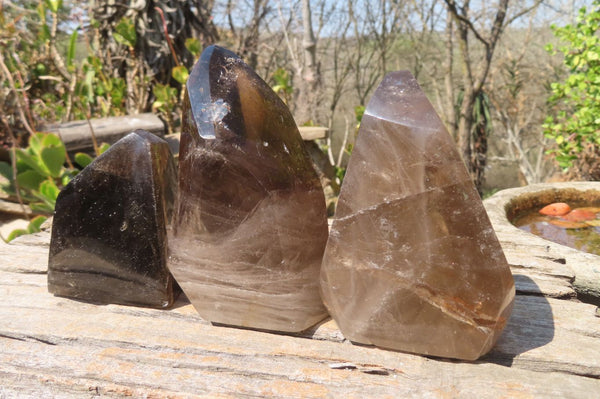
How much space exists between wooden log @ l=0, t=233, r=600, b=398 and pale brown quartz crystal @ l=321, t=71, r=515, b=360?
81 millimetres

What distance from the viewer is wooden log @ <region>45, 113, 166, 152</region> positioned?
118 inches

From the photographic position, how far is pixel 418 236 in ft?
2.88

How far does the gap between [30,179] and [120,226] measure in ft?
4.18

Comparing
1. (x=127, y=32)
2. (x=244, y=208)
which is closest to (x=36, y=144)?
(x=244, y=208)

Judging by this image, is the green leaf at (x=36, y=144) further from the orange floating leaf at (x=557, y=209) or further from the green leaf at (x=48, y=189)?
the orange floating leaf at (x=557, y=209)

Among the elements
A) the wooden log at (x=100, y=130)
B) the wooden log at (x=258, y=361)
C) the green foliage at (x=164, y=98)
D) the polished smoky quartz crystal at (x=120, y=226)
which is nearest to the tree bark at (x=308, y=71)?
the green foliage at (x=164, y=98)

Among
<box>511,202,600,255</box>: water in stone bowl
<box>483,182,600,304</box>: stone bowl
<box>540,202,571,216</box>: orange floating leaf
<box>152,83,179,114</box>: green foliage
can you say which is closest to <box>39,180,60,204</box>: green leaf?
<box>152,83,179,114</box>: green foliage

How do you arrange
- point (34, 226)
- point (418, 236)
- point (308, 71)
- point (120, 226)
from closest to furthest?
1. point (418, 236)
2. point (120, 226)
3. point (34, 226)
4. point (308, 71)

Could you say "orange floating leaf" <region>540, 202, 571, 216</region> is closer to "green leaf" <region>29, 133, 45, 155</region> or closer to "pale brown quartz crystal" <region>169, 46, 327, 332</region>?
"pale brown quartz crystal" <region>169, 46, 327, 332</region>

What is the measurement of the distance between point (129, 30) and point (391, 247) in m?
3.06

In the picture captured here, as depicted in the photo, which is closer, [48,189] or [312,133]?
[48,189]

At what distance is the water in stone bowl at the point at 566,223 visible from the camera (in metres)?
1.98

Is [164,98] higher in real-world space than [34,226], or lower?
higher

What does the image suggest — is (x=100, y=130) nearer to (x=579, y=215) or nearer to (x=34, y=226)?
(x=34, y=226)
